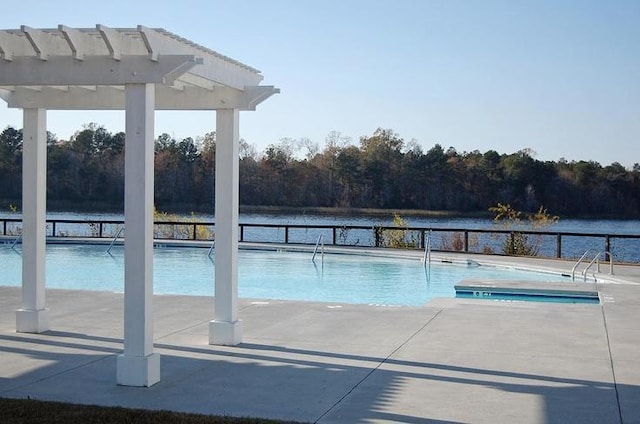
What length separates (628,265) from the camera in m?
19.2

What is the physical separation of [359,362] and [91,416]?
3.05 m

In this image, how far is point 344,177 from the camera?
158ft

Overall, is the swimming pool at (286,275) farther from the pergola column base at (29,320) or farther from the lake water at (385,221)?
the lake water at (385,221)

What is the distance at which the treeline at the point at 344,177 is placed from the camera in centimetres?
4288

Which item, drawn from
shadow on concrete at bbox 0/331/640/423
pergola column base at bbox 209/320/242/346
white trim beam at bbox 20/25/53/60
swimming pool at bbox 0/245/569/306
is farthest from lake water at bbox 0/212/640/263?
white trim beam at bbox 20/25/53/60

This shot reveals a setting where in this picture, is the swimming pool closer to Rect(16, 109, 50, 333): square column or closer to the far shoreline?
Rect(16, 109, 50, 333): square column

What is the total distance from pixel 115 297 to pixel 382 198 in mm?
35316

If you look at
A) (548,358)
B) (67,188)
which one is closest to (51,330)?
(548,358)

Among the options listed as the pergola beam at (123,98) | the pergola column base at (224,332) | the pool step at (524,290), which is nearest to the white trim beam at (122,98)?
the pergola beam at (123,98)

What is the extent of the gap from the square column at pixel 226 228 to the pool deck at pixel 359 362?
265mm

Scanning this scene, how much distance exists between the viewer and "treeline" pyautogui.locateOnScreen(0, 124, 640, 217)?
141 ft

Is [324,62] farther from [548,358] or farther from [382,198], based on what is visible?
[548,358]

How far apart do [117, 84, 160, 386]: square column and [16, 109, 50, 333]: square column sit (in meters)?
2.63

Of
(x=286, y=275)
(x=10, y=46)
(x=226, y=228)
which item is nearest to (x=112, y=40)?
(x=10, y=46)
